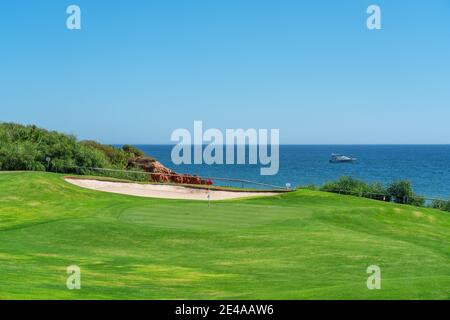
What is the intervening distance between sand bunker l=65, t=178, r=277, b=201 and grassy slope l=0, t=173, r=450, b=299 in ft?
9.64

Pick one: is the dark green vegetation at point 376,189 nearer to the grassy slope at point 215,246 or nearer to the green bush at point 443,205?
the green bush at point 443,205

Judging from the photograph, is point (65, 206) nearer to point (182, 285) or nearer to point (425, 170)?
point (182, 285)

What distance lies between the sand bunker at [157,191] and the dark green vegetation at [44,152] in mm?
6010

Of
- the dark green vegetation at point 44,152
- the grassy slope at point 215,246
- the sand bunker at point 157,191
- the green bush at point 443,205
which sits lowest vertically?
the green bush at point 443,205

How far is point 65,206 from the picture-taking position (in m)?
25.9

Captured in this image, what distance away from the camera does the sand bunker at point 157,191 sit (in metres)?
32.4

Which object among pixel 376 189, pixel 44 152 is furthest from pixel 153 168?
pixel 376 189

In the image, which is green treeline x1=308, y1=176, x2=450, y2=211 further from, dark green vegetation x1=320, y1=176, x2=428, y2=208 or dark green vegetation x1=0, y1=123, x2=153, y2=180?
dark green vegetation x1=0, y1=123, x2=153, y2=180

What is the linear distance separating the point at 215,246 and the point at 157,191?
16.0 meters

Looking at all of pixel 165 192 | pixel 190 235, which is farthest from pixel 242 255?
pixel 165 192

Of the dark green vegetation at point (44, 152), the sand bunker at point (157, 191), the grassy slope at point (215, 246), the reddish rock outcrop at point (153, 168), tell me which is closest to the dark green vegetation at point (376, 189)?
the sand bunker at point (157, 191)

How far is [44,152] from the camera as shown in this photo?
44.1 meters

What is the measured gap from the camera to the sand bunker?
32375mm
